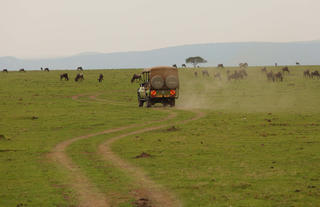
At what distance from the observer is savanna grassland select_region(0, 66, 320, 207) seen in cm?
1280

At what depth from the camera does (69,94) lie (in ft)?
194

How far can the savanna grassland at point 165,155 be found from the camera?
12.8 meters

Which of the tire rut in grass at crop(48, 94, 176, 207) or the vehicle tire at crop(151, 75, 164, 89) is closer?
the tire rut in grass at crop(48, 94, 176, 207)

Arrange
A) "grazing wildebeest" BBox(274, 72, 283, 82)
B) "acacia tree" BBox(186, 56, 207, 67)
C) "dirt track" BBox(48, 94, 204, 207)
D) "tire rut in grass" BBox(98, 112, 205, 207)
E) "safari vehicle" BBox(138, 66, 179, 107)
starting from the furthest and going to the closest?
"acacia tree" BBox(186, 56, 207, 67) < "grazing wildebeest" BBox(274, 72, 283, 82) < "safari vehicle" BBox(138, 66, 179, 107) < "dirt track" BBox(48, 94, 204, 207) < "tire rut in grass" BBox(98, 112, 205, 207)

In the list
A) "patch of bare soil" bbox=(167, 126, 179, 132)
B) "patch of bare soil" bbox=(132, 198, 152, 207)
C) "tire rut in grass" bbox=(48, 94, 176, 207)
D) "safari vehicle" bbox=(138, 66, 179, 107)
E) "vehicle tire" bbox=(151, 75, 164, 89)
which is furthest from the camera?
"safari vehicle" bbox=(138, 66, 179, 107)

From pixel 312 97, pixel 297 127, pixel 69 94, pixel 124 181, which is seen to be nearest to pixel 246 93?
pixel 312 97

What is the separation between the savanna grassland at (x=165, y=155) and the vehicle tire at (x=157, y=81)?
187 centimetres

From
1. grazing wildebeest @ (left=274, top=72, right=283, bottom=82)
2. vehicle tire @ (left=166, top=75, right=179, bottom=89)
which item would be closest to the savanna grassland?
vehicle tire @ (left=166, top=75, right=179, bottom=89)

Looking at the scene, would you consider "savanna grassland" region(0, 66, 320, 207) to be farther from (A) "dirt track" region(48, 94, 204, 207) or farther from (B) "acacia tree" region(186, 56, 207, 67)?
(B) "acacia tree" region(186, 56, 207, 67)

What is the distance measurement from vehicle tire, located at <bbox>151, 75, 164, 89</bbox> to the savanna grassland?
1.87 metres

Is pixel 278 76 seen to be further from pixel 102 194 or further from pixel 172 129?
pixel 102 194

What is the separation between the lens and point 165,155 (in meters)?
18.9

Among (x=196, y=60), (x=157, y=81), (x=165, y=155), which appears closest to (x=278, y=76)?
(x=157, y=81)

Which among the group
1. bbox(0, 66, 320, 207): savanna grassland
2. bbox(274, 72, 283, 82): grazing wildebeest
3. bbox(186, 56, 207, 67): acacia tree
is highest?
bbox(186, 56, 207, 67): acacia tree
